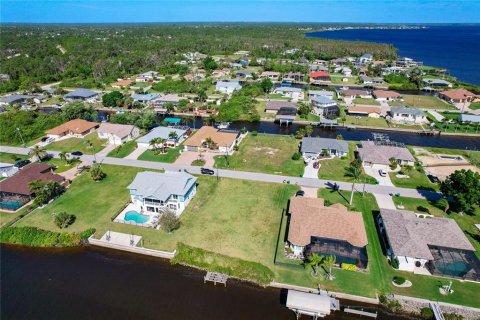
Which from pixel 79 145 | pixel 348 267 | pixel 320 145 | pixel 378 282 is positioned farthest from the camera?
pixel 79 145

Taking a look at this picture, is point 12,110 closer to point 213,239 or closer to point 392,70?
point 213,239

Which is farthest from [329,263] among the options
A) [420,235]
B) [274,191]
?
[274,191]

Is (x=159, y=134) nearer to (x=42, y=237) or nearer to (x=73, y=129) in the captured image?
(x=73, y=129)

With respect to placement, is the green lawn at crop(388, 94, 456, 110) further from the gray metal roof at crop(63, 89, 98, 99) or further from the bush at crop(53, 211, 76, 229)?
the gray metal roof at crop(63, 89, 98, 99)

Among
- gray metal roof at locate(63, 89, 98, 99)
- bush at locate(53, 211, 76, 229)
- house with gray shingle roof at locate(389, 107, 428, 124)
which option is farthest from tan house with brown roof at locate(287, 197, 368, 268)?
gray metal roof at locate(63, 89, 98, 99)

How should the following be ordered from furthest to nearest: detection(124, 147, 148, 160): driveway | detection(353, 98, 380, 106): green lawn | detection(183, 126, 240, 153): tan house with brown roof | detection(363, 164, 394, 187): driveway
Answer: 1. detection(353, 98, 380, 106): green lawn
2. detection(183, 126, 240, 153): tan house with brown roof
3. detection(124, 147, 148, 160): driveway
4. detection(363, 164, 394, 187): driveway

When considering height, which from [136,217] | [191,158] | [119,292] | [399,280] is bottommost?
[119,292]
